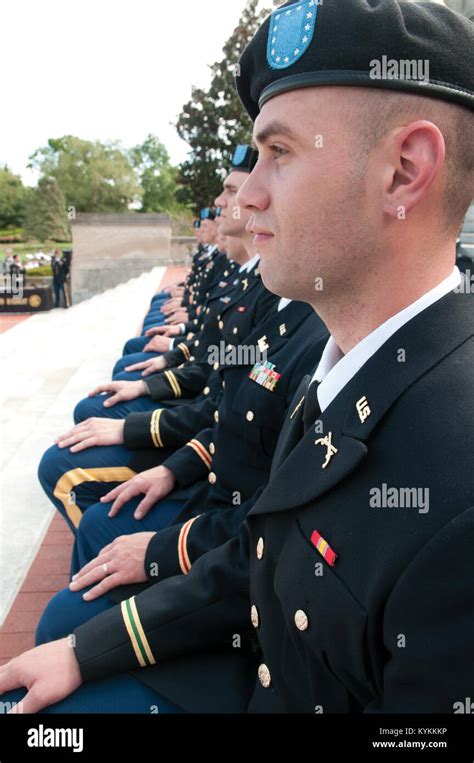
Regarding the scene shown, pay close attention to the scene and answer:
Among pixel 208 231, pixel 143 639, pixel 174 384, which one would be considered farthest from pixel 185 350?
pixel 208 231

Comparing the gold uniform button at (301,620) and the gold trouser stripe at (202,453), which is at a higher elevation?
the gold uniform button at (301,620)

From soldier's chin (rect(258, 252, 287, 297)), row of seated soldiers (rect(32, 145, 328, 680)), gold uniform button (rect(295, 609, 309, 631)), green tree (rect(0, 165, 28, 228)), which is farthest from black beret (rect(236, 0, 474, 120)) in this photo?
green tree (rect(0, 165, 28, 228))

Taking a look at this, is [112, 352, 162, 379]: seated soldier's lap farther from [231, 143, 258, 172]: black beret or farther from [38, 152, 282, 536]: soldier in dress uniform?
[38, 152, 282, 536]: soldier in dress uniform

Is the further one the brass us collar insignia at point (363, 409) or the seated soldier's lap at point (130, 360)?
the seated soldier's lap at point (130, 360)

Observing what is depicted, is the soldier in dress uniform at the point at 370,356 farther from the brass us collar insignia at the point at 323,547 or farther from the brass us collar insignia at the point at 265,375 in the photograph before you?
the brass us collar insignia at the point at 265,375

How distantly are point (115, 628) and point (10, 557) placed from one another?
5.19 ft

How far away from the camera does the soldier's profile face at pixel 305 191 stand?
1065 mm

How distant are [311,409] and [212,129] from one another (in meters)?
25.9

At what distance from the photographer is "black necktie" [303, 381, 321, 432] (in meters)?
1.26

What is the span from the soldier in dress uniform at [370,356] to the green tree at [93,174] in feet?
168

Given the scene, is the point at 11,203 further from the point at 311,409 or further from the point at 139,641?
the point at 311,409

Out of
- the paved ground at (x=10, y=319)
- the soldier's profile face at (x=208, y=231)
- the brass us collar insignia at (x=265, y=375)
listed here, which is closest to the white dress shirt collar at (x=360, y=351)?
the brass us collar insignia at (x=265, y=375)

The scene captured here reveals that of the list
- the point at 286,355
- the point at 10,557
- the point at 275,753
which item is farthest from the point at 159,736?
the point at 10,557

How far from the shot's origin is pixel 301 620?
1.08 m
